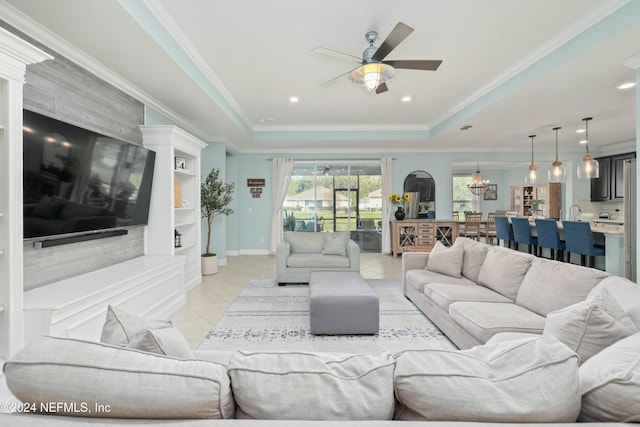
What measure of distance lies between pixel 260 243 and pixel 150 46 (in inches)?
203

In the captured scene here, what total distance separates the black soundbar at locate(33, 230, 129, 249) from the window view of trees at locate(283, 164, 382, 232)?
4328 millimetres

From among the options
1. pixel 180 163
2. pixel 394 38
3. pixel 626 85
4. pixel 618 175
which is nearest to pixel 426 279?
pixel 394 38

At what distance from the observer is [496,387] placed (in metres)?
0.73

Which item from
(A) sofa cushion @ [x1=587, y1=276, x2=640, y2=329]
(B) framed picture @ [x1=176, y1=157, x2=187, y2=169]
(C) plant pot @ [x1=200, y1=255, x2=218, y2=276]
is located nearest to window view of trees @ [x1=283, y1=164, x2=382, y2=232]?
(C) plant pot @ [x1=200, y1=255, x2=218, y2=276]

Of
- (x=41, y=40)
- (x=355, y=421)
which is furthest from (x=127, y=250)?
(x=355, y=421)

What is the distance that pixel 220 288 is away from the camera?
4.35 m

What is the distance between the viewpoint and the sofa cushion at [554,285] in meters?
1.97

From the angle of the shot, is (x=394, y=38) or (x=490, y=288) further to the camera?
(x=490, y=288)

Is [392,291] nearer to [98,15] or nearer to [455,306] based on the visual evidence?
[455,306]

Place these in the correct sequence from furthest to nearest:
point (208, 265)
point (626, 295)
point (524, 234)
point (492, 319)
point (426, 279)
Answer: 1. point (524, 234)
2. point (208, 265)
3. point (426, 279)
4. point (492, 319)
5. point (626, 295)

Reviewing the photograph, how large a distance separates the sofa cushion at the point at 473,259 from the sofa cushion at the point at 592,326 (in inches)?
75.2

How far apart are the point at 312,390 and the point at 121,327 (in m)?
0.73

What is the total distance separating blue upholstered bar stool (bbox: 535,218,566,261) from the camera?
15.2 ft

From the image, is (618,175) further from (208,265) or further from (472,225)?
(208,265)
